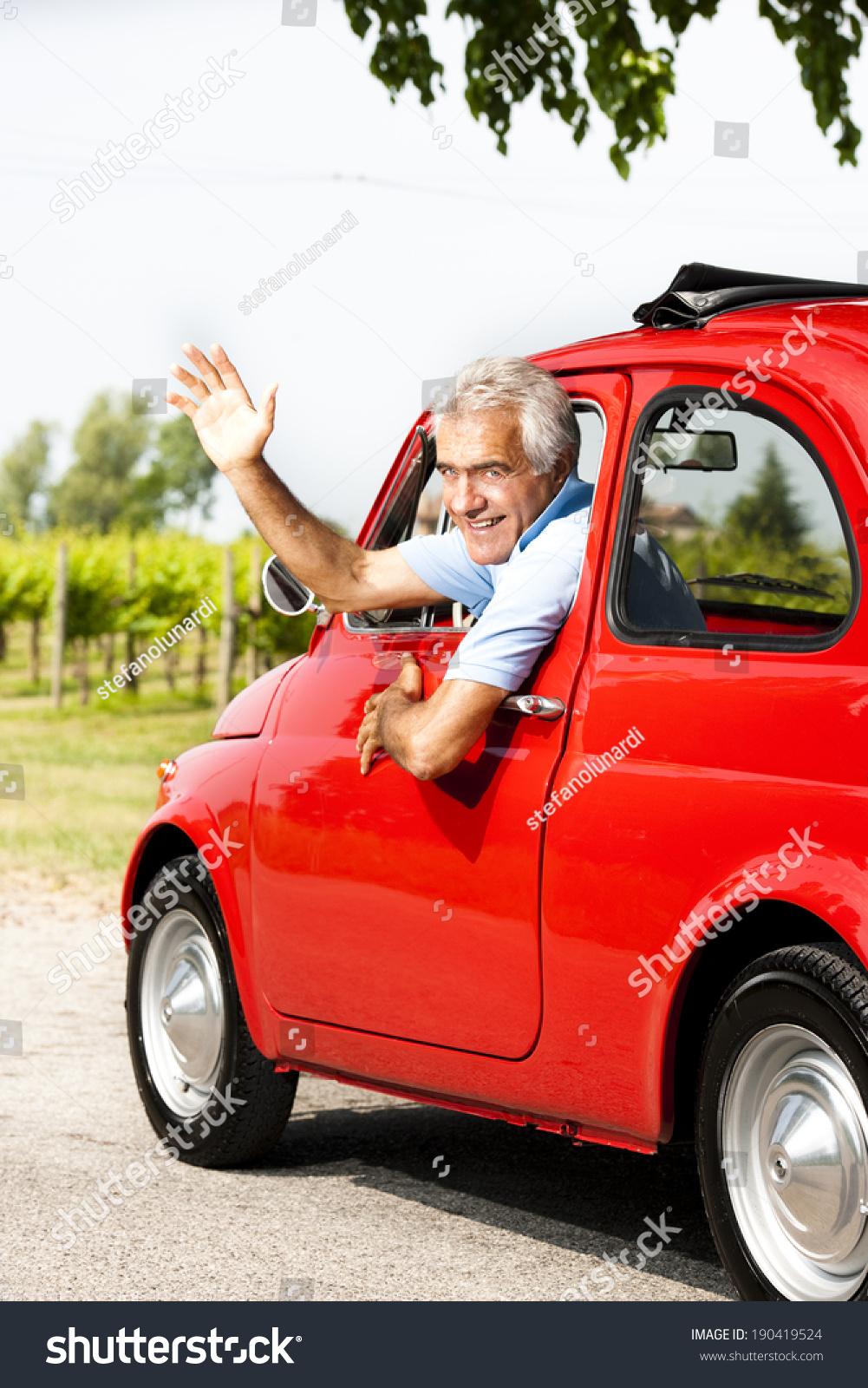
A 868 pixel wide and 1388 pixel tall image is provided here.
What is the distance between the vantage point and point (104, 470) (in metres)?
100

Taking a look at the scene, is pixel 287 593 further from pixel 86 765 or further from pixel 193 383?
pixel 86 765

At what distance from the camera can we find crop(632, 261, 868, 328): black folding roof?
4039 mm

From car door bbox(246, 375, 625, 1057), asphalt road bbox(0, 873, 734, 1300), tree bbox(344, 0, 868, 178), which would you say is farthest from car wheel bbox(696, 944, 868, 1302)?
tree bbox(344, 0, 868, 178)

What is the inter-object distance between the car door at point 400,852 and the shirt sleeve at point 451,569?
0.09 metres

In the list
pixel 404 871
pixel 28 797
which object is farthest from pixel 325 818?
pixel 28 797

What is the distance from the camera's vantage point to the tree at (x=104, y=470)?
97.6m

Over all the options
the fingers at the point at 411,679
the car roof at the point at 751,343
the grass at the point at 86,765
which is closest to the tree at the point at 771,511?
the car roof at the point at 751,343

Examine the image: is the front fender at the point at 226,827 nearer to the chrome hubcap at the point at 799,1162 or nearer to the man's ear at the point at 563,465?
the man's ear at the point at 563,465

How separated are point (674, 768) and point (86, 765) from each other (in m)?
17.5

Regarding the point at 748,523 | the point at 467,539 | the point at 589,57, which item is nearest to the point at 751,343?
the point at 467,539

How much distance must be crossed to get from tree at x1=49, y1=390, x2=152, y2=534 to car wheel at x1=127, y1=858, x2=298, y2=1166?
91.0 m

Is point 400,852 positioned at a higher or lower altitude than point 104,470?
lower
